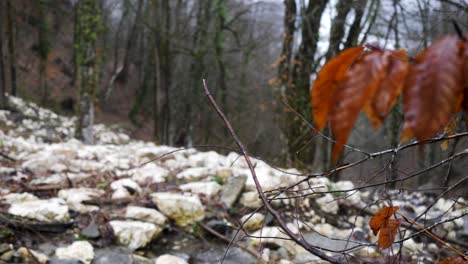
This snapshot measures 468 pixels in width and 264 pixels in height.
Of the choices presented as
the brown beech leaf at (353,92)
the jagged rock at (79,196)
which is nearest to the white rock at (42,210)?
the jagged rock at (79,196)

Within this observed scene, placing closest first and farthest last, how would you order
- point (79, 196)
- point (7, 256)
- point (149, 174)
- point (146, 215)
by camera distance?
point (7, 256) → point (146, 215) → point (79, 196) → point (149, 174)

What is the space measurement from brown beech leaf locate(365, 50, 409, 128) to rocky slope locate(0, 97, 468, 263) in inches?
50.2

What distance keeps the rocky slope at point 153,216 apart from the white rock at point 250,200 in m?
0.01

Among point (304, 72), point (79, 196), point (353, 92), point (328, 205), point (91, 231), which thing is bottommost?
point (328, 205)

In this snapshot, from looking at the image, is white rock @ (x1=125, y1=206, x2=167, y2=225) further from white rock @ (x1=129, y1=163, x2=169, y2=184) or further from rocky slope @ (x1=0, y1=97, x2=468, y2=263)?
white rock @ (x1=129, y1=163, x2=169, y2=184)

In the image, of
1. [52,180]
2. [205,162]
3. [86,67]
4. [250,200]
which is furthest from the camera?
[86,67]

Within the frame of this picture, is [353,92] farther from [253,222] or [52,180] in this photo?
[52,180]

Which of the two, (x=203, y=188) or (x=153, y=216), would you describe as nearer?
(x=153, y=216)

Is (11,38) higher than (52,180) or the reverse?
higher

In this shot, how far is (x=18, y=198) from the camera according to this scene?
8.77 feet

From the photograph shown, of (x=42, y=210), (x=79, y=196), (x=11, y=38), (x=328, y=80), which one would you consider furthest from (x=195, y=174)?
(x=11, y=38)

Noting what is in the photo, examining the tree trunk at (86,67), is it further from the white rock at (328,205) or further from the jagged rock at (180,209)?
the white rock at (328,205)

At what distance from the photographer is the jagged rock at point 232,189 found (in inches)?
132

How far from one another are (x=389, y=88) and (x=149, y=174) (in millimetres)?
3578
